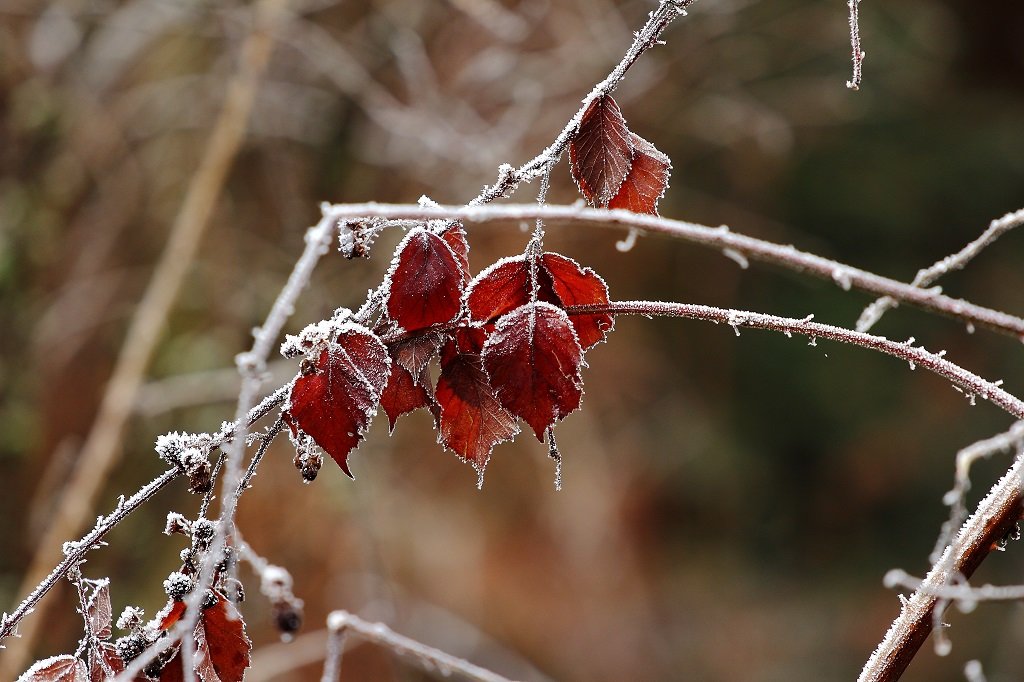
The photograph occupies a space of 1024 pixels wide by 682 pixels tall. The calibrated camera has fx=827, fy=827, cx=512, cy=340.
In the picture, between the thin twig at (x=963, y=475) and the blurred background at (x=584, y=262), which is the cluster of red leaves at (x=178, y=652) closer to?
the thin twig at (x=963, y=475)

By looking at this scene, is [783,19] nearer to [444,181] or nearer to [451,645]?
[444,181]

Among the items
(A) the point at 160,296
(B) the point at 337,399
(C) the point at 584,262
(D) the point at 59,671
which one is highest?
(C) the point at 584,262

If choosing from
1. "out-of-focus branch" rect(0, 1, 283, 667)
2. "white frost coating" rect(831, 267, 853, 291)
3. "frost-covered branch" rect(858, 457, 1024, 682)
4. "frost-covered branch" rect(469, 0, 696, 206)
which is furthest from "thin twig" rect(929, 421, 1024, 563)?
"out-of-focus branch" rect(0, 1, 283, 667)

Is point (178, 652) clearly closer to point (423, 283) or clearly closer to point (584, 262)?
point (423, 283)

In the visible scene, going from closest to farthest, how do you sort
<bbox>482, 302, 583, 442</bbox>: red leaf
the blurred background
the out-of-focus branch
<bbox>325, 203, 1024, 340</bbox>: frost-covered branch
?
<bbox>325, 203, 1024, 340</bbox>: frost-covered branch → <bbox>482, 302, 583, 442</bbox>: red leaf → the out-of-focus branch → the blurred background

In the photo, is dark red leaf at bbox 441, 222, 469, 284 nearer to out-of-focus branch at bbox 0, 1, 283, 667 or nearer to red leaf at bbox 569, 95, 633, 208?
red leaf at bbox 569, 95, 633, 208

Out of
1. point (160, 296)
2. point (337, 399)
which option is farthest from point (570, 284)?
point (160, 296)
